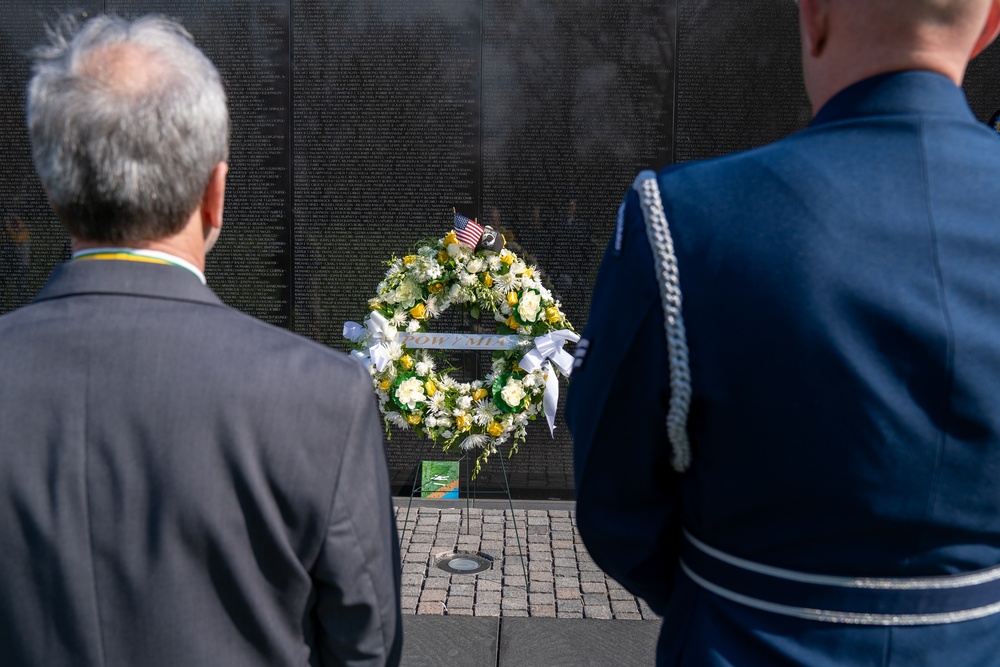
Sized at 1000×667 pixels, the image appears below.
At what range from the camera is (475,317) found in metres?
5.12

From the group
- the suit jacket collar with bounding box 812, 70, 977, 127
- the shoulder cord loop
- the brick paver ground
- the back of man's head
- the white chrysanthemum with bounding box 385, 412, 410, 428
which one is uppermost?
the back of man's head

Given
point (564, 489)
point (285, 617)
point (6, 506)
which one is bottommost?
point (564, 489)

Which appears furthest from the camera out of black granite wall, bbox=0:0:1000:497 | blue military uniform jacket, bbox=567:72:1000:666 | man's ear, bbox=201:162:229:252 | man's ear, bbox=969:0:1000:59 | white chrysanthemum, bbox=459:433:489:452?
black granite wall, bbox=0:0:1000:497

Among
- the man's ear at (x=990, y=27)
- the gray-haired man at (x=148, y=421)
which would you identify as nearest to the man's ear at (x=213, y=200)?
the gray-haired man at (x=148, y=421)

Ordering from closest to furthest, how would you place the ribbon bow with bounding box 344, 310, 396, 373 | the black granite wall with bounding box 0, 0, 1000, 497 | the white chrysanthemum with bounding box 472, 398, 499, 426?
the ribbon bow with bounding box 344, 310, 396, 373 < the white chrysanthemum with bounding box 472, 398, 499, 426 < the black granite wall with bounding box 0, 0, 1000, 497

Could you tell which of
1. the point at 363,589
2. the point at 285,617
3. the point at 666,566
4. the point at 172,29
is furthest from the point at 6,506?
the point at 666,566

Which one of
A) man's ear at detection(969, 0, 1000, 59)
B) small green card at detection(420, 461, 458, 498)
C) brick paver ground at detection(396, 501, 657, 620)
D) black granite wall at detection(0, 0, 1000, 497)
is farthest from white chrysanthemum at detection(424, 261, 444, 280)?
man's ear at detection(969, 0, 1000, 59)

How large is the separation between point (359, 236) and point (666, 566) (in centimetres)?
557

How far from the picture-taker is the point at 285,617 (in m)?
1.58

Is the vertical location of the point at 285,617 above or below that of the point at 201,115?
below

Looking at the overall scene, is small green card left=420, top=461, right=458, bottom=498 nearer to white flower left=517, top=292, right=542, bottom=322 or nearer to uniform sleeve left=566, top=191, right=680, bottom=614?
white flower left=517, top=292, right=542, bottom=322

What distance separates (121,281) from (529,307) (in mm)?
3597

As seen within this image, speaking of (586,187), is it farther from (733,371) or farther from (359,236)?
(733,371)

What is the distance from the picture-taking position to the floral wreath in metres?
5.04
